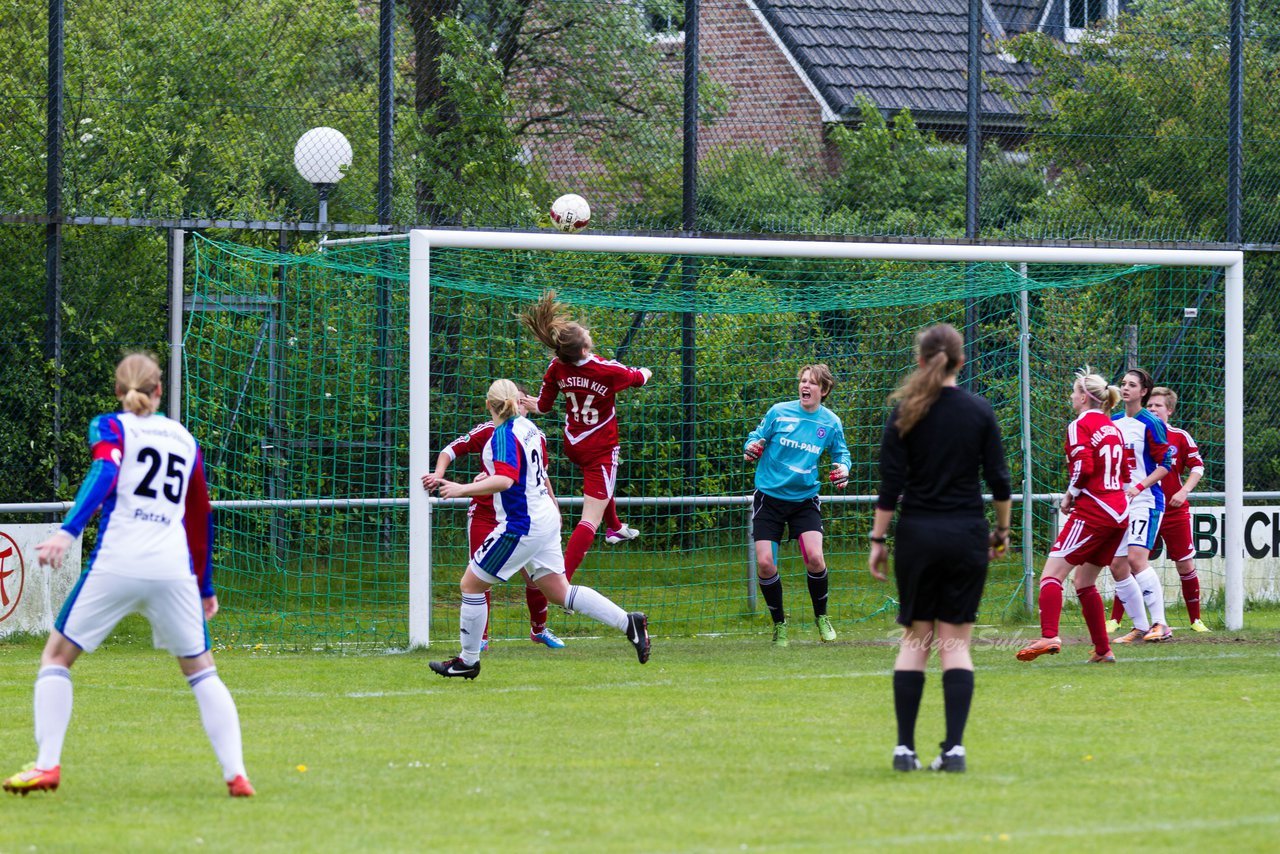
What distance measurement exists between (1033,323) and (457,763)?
31.5 ft

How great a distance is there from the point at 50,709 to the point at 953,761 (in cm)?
358

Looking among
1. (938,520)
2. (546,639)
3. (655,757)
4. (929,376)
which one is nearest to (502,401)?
(546,639)

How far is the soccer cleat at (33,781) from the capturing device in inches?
271

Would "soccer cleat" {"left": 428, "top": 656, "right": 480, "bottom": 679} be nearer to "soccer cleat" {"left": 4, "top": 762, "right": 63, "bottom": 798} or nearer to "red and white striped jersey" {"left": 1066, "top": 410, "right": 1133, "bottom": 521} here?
"soccer cleat" {"left": 4, "top": 762, "right": 63, "bottom": 798}

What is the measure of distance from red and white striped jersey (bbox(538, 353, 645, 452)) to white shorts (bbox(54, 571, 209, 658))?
5232mm

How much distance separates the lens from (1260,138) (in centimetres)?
1789

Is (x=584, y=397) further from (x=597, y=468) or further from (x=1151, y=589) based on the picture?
(x=1151, y=589)

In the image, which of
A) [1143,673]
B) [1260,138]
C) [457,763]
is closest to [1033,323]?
[1260,138]

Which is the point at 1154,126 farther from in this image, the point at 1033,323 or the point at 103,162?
the point at 103,162

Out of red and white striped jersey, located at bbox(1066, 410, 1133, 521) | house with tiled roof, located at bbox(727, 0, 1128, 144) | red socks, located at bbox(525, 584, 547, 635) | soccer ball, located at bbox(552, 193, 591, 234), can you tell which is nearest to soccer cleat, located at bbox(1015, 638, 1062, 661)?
red and white striped jersey, located at bbox(1066, 410, 1133, 521)

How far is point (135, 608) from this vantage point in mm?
6973

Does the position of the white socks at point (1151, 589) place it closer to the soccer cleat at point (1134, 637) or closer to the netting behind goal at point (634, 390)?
the soccer cleat at point (1134, 637)

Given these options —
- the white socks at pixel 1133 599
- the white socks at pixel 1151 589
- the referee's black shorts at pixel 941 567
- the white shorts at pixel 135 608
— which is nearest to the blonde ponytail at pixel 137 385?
the white shorts at pixel 135 608

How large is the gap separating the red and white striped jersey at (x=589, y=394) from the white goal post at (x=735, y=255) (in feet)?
2.90
